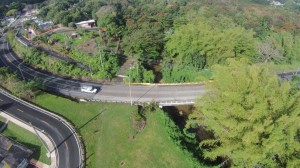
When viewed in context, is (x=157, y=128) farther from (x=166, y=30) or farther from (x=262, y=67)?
(x=166, y=30)

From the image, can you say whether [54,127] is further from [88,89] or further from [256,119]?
[256,119]

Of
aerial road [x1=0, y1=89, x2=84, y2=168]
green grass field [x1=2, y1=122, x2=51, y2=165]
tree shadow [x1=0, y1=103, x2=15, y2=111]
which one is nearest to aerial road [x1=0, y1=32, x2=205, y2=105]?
aerial road [x1=0, y1=89, x2=84, y2=168]

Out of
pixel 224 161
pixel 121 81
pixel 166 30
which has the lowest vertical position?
pixel 224 161

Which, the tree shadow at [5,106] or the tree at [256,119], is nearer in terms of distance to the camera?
the tree at [256,119]

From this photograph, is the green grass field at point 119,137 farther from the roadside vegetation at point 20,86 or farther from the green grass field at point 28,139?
the green grass field at point 28,139

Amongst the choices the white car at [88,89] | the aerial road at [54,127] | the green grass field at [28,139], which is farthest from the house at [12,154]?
the white car at [88,89]

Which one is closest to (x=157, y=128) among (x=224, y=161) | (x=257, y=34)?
(x=224, y=161)

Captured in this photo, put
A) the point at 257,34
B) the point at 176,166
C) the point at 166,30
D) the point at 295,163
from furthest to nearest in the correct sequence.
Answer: the point at 257,34 < the point at 166,30 < the point at 176,166 < the point at 295,163

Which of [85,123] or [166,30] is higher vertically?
[166,30]
